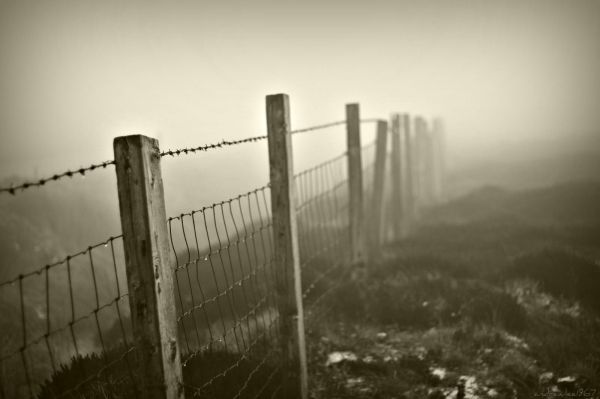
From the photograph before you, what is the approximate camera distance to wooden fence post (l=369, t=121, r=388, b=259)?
6.81 metres

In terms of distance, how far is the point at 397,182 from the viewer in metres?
8.11

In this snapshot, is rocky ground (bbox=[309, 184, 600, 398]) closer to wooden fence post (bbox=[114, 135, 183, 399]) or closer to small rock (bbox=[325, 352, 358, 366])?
small rock (bbox=[325, 352, 358, 366])

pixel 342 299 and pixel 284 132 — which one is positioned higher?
pixel 284 132

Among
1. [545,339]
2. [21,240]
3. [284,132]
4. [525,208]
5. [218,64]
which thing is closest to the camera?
[284,132]

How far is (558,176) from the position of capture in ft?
51.4

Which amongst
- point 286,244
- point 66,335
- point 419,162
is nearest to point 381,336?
point 286,244

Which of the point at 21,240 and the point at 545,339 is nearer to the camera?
the point at 545,339

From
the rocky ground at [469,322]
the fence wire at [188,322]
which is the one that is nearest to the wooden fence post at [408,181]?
the rocky ground at [469,322]

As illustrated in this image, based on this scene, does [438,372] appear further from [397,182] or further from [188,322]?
[397,182]

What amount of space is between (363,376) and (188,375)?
Answer: 1737 millimetres

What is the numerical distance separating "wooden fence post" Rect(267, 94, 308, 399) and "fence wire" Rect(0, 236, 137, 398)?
1.31 meters

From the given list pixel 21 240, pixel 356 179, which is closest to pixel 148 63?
pixel 21 240

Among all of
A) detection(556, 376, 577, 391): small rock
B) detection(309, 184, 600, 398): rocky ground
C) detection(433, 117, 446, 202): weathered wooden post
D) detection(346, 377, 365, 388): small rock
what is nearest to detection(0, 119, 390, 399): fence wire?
detection(309, 184, 600, 398): rocky ground

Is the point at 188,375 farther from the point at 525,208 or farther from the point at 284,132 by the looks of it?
the point at 525,208
